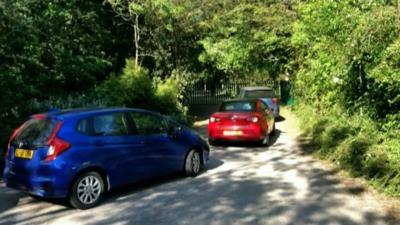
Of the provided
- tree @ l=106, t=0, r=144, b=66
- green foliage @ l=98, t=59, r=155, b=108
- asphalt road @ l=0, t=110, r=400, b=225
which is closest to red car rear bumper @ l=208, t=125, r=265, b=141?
asphalt road @ l=0, t=110, r=400, b=225

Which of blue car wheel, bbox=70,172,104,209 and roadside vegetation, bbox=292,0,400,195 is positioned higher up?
roadside vegetation, bbox=292,0,400,195

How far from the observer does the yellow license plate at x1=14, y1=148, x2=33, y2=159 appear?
277 inches

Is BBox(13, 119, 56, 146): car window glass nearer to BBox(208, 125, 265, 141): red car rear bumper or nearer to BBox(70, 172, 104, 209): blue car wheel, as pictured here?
BBox(70, 172, 104, 209): blue car wheel

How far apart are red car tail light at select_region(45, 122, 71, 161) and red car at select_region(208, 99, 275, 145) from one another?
708cm

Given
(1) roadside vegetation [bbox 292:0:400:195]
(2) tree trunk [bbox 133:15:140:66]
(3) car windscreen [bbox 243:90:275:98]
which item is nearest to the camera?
(1) roadside vegetation [bbox 292:0:400:195]

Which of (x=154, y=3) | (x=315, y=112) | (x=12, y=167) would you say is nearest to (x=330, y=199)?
(x=12, y=167)

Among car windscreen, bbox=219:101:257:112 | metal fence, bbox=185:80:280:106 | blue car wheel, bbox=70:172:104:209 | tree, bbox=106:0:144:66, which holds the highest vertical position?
tree, bbox=106:0:144:66

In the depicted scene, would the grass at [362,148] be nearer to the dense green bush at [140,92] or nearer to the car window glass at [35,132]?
the car window glass at [35,132]

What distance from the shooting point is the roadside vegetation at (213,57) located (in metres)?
9.80

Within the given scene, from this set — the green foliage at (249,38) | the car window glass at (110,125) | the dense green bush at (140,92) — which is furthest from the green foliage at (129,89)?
the green foliage at (249,38)

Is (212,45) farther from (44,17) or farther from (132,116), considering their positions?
(132,116)

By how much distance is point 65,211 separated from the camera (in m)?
7.11

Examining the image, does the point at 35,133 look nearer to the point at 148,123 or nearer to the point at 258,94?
the point at 148,123

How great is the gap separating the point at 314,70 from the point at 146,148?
21.1 feet
